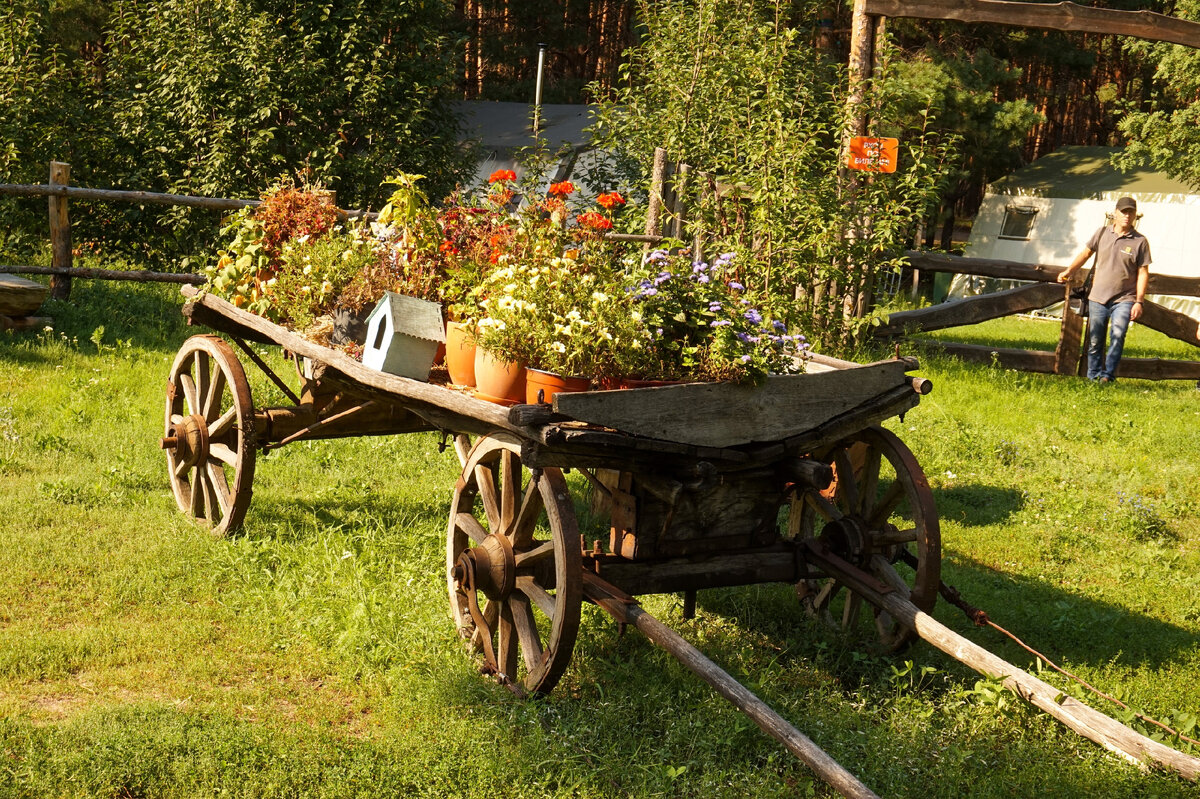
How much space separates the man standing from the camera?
9.98 m

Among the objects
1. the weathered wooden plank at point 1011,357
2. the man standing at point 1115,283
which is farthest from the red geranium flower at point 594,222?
the man standing at point 1115,283

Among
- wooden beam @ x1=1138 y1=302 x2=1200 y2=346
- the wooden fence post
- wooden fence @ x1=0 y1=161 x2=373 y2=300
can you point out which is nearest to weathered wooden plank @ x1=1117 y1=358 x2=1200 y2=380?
wooden beam @ x1=1138 y1=302 x2=1200 y2=346

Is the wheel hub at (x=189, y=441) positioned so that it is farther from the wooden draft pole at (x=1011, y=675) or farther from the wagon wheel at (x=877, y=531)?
the wooden draft pole at (x=1011, y=675)

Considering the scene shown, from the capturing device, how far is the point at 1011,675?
11.0ft

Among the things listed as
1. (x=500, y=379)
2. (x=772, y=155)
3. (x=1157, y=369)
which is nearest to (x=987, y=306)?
(x=1157, y=369)

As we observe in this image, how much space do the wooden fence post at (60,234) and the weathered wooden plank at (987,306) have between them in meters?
7.59

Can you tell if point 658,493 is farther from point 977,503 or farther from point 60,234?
point 60,234

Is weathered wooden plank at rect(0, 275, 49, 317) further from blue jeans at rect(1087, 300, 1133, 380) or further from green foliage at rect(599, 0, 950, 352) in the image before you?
blue jeans at rect(1087, 300, 1133, 380)

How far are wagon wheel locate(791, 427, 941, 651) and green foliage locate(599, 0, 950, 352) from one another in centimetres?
179

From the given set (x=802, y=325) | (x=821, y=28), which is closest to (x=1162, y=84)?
(x=821, y=28)

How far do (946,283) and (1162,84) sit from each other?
691 centimetres

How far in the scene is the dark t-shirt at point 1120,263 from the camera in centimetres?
999

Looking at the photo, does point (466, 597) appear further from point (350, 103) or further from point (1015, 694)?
point (350, 103)

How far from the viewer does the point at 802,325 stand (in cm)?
634
